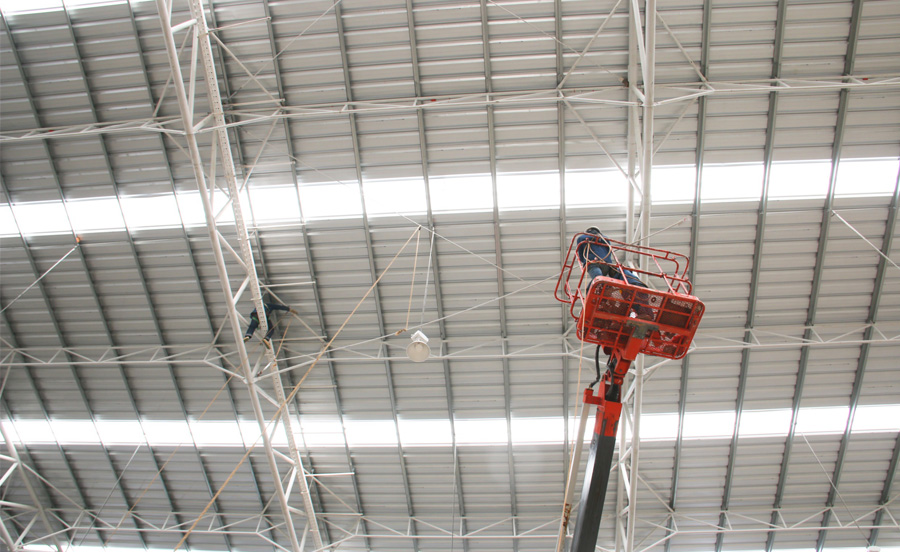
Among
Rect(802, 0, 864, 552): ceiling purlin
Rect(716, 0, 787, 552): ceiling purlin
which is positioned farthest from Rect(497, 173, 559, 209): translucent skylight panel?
Rect(802, 0, 864, 552): ceiling purlin

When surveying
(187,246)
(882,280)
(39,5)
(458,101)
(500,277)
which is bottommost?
(882,280)

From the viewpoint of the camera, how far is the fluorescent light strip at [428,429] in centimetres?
1612

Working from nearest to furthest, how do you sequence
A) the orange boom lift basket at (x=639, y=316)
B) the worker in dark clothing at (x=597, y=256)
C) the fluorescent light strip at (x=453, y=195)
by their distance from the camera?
the orange boom lift basket at (x=639, y=316), the worker in dark clothing at (x=597, y=256), the fluorescent light strip at (x=453, y=195)

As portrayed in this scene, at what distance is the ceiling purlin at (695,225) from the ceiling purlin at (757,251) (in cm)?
161

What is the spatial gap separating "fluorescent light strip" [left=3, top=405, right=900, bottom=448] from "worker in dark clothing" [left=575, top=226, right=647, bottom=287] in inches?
320

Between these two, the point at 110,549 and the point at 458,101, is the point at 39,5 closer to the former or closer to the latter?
the point at 458,101

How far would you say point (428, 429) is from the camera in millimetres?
17016

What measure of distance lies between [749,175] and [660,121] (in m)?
2.99

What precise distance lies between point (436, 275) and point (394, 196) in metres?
2.65

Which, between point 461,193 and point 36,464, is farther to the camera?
point 36,464

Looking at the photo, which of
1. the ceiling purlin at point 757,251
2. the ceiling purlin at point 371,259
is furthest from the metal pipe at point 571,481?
the ceiling purlin at point 757,251

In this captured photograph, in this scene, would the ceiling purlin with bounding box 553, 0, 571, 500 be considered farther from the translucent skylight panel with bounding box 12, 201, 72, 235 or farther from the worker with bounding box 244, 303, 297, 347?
the translucent skylight panel with bounding box 12, 201, 72, 235

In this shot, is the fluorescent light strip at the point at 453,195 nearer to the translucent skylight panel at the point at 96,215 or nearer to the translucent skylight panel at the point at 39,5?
the translucent skylight panel at the point at 96,215

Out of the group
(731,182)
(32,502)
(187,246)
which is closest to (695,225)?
(731,182)
